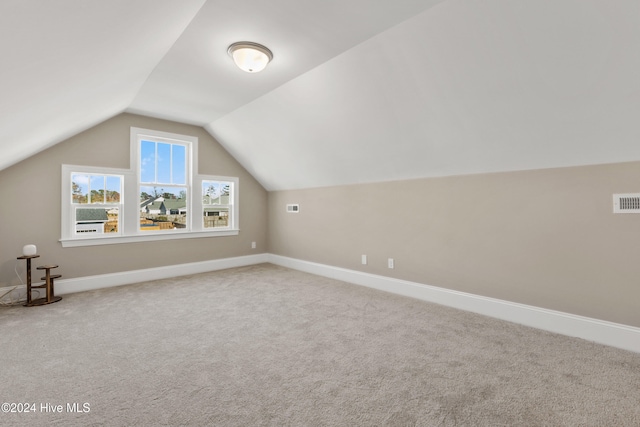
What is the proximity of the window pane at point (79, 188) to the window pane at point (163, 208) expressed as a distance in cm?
70

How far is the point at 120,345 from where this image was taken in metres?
2.43

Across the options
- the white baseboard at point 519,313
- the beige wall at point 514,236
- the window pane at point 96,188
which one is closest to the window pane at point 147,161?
the window pane at point 96,188

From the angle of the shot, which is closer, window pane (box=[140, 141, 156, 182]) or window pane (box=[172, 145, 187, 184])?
window pane (box=[140, 141, 156, 182])

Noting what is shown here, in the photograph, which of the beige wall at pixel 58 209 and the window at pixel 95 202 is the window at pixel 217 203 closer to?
the beige wall at pixel 58 209

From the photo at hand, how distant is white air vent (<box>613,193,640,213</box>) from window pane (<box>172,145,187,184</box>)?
556cm

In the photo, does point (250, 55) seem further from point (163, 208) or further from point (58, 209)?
point (58, 209)

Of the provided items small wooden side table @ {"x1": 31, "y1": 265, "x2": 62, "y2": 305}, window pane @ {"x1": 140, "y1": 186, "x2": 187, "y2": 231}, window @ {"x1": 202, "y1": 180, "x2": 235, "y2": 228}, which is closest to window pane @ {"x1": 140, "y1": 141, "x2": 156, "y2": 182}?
window pane @ {"x1": 140, "y1": 186, "x2": 187, "y2": 231}

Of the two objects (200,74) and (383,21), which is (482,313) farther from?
(200,74)

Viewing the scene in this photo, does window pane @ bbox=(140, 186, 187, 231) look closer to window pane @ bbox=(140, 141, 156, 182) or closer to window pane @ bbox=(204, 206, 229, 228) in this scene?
window pane @ bbox=(140, 141, 156, 182)

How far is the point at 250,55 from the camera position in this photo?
103 inches

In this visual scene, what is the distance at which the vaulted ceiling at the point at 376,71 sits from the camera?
5.69ft

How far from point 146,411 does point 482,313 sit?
3.10 meters

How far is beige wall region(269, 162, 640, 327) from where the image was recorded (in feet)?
7.94

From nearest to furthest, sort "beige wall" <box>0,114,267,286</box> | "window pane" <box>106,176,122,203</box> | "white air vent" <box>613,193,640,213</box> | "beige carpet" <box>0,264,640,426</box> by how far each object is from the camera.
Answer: "beige carpet" <box>0,264,640,426</box> → "white air vent" <box>613,193,640,213</box> → "beige wall" <box>0,114,267,286</box> → "window pane" <box>106,176,122,203</box>
